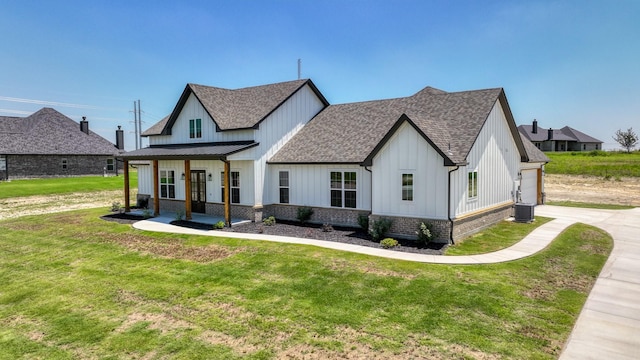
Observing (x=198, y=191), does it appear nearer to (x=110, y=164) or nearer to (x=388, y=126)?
(x=388, y=126)

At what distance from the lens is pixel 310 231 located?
710 inches

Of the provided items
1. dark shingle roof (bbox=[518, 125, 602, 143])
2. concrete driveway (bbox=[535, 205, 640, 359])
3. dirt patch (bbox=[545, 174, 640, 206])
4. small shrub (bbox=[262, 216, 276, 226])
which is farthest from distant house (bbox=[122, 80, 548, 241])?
dark shingle roof (bbox=[518, 125, 602, 143])

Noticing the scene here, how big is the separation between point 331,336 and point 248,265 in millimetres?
5671

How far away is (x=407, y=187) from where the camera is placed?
1583 cm

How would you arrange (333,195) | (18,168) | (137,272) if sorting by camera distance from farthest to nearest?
(18,168) → (333,195) → (137,272)

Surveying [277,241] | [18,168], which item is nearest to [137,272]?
[277,241]

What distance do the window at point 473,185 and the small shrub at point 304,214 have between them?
7822mm

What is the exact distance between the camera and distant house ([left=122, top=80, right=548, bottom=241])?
51.3 feet

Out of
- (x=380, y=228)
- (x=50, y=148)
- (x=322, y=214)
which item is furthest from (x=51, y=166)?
(x=380, y=228)

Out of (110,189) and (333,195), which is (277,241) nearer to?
(333,195)

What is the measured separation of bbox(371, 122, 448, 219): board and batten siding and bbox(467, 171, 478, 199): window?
2.21 meters

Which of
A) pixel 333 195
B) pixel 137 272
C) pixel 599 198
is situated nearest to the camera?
pixel 137 272

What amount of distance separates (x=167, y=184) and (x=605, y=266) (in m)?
22.9

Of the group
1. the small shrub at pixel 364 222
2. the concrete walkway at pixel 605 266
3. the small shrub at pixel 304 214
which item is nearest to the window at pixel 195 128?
the concrete walkway at pixel 605 266
